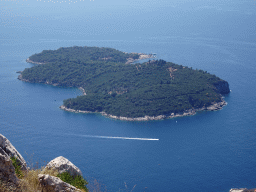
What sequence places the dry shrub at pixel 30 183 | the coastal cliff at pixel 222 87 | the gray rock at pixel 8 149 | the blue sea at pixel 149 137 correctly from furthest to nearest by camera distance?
the coastal cliff at pixel 222 87, the blue sea at pixel 149 137, the gray rock at pixel 8 149, the dry shrub at pixel 30 183

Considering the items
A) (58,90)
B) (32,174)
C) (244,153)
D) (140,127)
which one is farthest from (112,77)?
(32,174)

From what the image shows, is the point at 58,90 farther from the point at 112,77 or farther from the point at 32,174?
the point at 32,174

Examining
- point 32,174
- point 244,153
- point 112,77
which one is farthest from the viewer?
point 112,77

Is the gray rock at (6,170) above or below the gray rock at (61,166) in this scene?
above

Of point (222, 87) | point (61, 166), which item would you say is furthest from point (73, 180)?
point (222, 87)

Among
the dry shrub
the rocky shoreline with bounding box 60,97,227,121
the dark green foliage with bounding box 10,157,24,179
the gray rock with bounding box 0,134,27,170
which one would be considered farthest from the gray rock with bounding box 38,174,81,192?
the rocky shoreline with bounding box 60,97,227,121

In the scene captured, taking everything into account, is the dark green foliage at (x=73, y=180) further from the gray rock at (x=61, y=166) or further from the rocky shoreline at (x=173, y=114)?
the rocky shoreline at (x=173, y=114)

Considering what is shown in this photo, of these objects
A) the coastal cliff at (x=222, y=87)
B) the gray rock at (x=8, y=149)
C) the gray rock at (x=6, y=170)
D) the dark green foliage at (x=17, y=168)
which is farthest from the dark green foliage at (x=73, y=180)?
the coastal cliff at (x=222, y=87)

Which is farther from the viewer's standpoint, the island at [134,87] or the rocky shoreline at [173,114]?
the island at [134,87]
